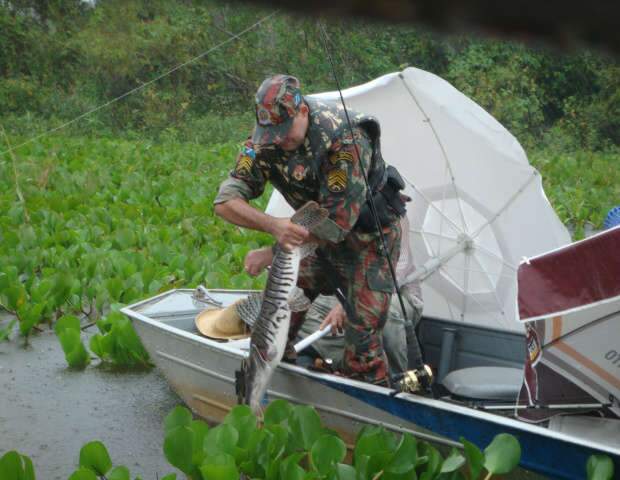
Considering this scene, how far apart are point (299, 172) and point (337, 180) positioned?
A: 0.21m

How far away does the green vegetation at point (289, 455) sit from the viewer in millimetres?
3830

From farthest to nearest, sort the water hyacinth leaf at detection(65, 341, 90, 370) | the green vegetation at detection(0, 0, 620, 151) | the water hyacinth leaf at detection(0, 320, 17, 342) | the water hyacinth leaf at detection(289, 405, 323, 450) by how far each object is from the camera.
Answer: the green vegetation at detection(0, 0, 620, 151), the water hyacinth leaf at detection(0, 320, 17, 342), the water hyacinth leaf at detection(65, 341, 90, 370), the water hyacinth leaf at detection(289, 405, 323, 450)

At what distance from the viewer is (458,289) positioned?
247 inches

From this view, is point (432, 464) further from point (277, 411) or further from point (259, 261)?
point (259, 261)

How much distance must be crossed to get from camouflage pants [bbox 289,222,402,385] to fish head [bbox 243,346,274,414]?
417 mm

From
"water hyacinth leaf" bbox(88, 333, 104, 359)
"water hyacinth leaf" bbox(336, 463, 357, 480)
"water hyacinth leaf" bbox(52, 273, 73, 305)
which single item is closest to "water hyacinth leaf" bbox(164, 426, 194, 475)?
"water hyacinth leaf" bbox(336, 463, 357, 480)

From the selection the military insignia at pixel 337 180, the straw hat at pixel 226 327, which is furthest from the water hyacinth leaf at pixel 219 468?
the straw hat at pixel 226 327

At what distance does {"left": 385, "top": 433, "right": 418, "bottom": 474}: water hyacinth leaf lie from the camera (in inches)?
157

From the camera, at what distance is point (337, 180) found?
420cm

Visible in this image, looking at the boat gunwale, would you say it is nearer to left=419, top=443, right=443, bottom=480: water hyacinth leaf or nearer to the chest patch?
left=419, top=443, right=443, bottom=480: water hyacinth leaf

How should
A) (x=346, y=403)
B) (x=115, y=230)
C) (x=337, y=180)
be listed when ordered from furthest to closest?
(x=115, y=230)
(x=346, y=403)
(x=337, y=180)

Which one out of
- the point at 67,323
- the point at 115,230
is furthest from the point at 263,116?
the point at 115,230

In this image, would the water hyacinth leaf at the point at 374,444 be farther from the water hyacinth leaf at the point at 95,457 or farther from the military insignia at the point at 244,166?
the military insignia at the point at 244,166

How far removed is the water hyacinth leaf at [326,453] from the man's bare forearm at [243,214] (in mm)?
881
